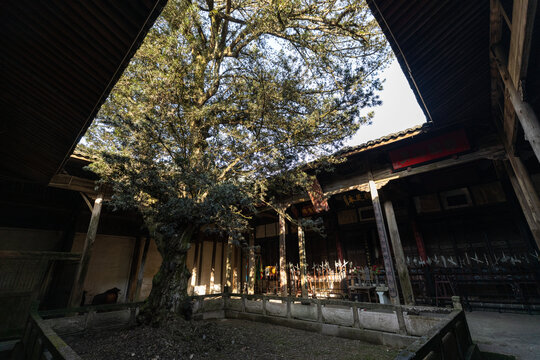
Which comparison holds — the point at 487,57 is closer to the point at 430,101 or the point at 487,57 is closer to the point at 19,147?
the point at 430,101

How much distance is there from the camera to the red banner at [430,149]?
618 centimetres

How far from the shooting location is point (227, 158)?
20.2ft

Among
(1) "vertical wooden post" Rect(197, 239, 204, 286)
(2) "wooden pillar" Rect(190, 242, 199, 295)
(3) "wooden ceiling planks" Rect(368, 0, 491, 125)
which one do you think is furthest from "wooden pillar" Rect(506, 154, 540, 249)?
(1) "vertical wooden post" Rect(197, 239, 204, 286)

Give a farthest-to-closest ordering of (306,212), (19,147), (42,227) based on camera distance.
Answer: (306,212) → (42,227) → (19,147)

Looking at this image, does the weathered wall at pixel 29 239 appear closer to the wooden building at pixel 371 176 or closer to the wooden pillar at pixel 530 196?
the wooden building at pixel 371 176

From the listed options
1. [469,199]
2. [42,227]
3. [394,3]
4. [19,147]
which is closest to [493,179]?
[469,199]

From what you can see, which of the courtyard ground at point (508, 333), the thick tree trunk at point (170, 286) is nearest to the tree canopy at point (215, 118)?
the thick tree trunk at point (170, 286)

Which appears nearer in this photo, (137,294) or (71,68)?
(71,68)

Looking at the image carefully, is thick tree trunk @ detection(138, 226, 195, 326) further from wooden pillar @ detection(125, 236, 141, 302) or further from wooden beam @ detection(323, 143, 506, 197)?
wooden pillar @ detection(125, 236, 141, 302)

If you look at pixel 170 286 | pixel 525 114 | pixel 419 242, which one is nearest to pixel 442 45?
pixel 525 114

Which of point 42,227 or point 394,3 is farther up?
point 394,3

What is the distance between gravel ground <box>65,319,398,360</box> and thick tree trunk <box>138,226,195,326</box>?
0.85 feet

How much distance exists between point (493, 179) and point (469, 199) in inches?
40.4

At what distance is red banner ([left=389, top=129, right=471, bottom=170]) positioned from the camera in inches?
243
